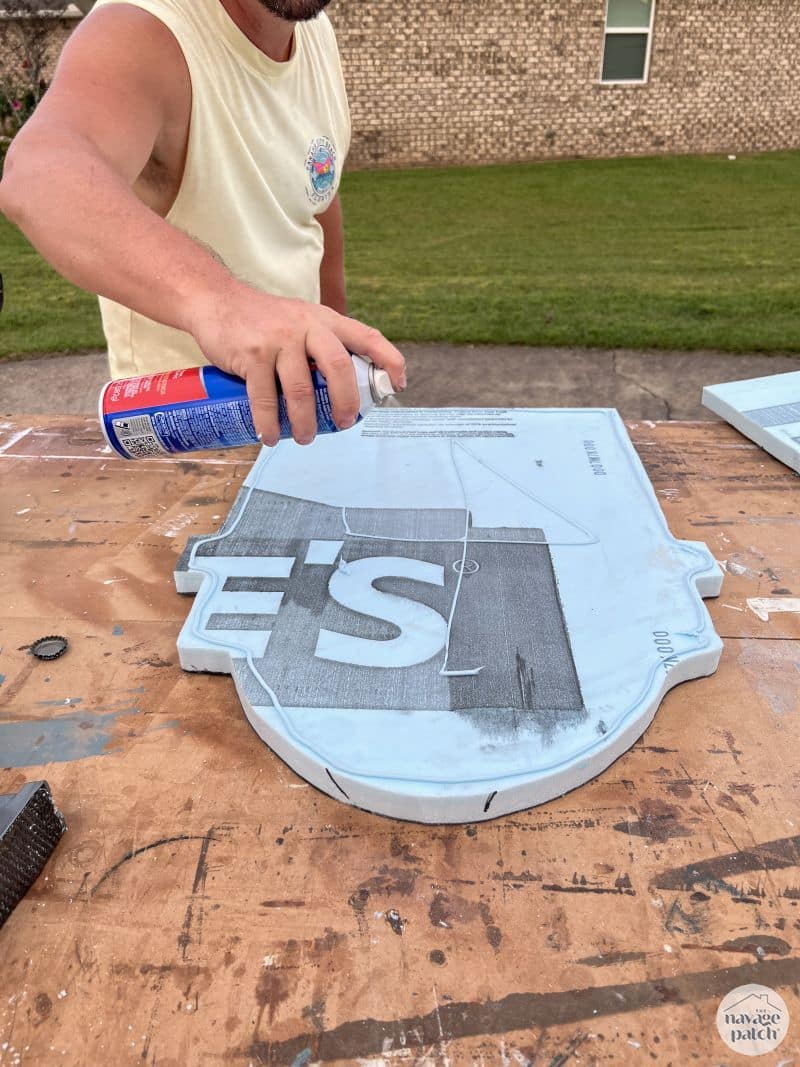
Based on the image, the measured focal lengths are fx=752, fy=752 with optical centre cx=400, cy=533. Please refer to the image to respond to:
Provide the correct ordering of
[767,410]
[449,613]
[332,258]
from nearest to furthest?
[449,613], [767,410], [332,258]

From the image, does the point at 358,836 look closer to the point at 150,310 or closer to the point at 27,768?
the point at 27,768

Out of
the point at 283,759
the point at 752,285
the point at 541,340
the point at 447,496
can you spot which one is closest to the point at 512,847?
the point at 283,759

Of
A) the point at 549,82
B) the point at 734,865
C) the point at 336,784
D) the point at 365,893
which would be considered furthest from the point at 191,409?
the point at 549,82

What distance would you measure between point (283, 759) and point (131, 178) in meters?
0.92

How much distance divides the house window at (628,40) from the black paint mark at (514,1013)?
11.3m

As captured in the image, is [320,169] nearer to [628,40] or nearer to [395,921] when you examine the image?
[395,921]

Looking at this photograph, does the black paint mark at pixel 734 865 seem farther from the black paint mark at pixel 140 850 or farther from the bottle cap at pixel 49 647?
the bottle cap at pixel 49 647

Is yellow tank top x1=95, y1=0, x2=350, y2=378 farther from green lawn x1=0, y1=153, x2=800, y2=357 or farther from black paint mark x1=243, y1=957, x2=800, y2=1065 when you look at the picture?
green lawn x1=0, y1=153, x2=800, y2=357

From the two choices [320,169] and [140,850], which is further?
[320,169]

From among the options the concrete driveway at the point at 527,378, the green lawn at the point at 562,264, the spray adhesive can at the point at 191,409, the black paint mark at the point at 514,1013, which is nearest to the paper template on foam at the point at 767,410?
the spray adhesive can at the point at 191,409

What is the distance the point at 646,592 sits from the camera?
1.28 meters

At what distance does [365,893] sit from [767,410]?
163 cm

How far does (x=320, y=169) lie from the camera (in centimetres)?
169

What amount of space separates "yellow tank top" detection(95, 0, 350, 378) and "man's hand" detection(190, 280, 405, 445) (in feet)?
1.89
